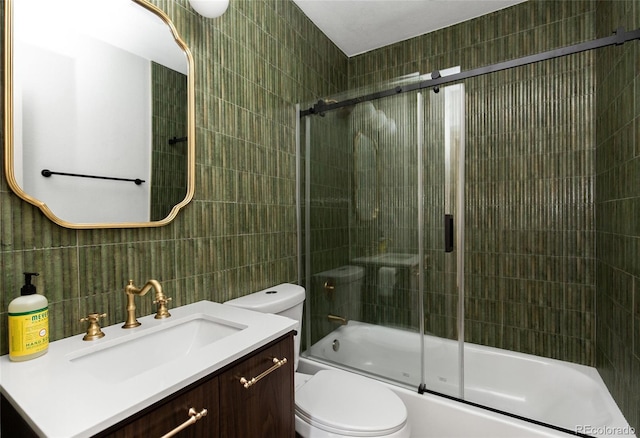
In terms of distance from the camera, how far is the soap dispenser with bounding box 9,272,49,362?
30.7 inches

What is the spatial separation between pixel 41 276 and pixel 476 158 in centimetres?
239

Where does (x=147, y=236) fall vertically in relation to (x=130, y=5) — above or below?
below

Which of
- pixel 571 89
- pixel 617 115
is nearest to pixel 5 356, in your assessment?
pixel 617 115

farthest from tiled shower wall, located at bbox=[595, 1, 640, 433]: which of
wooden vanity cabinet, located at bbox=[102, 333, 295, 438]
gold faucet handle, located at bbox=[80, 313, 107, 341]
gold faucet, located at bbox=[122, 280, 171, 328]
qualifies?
gold faucet handle, located at bbox=[80, 313, 107, 341]

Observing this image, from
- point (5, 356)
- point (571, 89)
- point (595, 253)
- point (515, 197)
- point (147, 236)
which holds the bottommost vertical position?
point (5, 356)

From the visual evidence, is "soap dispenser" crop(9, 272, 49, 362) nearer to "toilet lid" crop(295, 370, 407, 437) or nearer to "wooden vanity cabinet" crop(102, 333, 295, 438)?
"wooden vanity cabinet" crop(102, 333, 295, 438)

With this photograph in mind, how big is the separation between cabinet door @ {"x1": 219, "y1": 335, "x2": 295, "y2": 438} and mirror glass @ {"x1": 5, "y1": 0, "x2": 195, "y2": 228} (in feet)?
2.16

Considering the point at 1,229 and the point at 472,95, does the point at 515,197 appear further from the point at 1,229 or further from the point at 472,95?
the point at 1,229

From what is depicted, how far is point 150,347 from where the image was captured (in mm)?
1018

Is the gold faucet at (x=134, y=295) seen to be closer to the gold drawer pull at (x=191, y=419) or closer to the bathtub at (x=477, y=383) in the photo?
the gold drawer pull at (x=191, y=419)

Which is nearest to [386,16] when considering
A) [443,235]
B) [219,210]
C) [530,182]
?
[530,182]

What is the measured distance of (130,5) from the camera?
1.15 meters

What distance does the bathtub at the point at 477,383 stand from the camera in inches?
56.0

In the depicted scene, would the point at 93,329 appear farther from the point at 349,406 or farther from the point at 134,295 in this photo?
the point at 349,406
